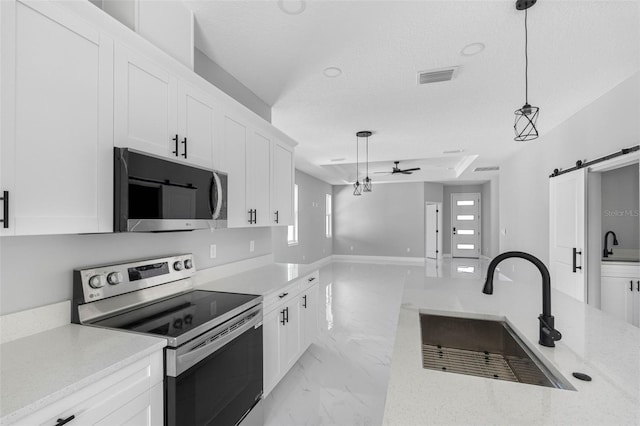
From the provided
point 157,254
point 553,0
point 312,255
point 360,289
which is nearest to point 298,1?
point 553,0

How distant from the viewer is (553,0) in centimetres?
191

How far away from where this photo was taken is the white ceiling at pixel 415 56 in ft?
6.67

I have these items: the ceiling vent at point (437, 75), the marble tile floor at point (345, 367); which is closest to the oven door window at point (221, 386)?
the marble tile floor at point (345, 367)

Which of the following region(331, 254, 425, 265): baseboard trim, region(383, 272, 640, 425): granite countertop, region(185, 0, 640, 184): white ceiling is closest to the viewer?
region(383, 272, 640, 425): granite countertop

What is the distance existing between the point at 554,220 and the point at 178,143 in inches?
180

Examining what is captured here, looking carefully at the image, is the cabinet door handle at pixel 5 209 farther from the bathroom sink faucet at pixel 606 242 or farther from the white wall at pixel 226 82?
the bathroom sink faucet at pixel 606 242

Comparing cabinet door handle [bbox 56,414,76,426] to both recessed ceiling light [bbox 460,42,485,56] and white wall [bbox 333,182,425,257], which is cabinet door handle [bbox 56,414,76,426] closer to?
recessed ceiling light [bbox 460,42,485,56]

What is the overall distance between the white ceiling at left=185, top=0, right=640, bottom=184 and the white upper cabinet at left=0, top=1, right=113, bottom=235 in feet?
3.17

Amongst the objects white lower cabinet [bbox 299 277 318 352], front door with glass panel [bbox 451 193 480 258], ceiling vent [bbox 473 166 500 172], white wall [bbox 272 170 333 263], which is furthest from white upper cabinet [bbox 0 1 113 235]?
front door with glass panel [bbox 451 193 480 258]

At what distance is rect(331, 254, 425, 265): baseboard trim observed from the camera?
9.55 metres

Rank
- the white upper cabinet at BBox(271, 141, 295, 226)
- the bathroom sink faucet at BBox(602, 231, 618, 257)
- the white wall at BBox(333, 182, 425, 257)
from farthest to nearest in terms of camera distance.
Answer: the white wall at BBox(333, 182, 425, 257) < the bathroom sink faucet at BBox(602, 231, 618, 257) < the white upper cabinet at BBox(271, 141, 295, 226)

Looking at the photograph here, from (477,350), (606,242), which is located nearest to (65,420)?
(477,350)

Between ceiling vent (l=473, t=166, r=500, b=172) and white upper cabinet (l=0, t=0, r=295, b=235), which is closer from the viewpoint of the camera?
white upper cabinet (l=0, t=0, r=295, b=235)

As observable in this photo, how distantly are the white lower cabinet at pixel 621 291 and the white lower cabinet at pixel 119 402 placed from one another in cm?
441
